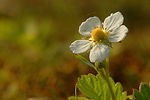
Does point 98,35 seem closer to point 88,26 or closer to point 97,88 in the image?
point 88,26

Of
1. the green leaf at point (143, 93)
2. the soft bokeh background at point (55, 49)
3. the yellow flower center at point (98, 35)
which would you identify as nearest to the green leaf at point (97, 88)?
the green leaf at point (143, 93)

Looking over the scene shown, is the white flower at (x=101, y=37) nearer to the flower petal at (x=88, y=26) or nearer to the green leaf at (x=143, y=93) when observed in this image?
the flower petal at (x=88, y=26)

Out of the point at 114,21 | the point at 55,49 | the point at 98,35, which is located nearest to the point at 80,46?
the point at 98,35

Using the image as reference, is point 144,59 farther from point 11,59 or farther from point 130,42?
point 11,59

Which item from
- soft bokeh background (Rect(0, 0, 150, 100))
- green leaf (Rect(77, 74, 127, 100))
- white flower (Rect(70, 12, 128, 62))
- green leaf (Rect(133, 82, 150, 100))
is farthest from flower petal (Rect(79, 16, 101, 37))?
green leaf (Rect(133, 82, 150, 100))

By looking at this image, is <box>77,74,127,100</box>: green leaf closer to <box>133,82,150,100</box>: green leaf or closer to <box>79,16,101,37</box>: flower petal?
<box>133,82,150,100</box>: green leaf

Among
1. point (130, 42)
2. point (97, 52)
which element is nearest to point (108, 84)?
point (97, 52)
